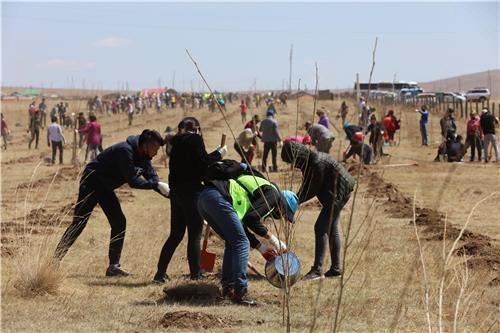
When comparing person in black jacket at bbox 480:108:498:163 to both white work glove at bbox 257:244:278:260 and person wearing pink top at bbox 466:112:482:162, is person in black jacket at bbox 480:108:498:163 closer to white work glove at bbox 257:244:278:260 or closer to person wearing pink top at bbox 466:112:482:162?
person wearing pink top at bbox 466:112:482:162

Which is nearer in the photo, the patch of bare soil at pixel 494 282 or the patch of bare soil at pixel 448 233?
the patch of bare soil at pixel 494 282

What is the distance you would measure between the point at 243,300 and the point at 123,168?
2.23 meters

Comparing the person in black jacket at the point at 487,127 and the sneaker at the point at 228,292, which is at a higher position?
the person in black jacket at the point at 487,127

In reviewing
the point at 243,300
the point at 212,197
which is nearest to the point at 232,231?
the point at 212,197

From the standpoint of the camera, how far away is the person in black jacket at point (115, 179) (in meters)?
9.13

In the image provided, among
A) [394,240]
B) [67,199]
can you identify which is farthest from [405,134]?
[394,240]

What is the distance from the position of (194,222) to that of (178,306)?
122cm

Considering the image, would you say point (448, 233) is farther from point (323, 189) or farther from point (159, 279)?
point (159, 279)

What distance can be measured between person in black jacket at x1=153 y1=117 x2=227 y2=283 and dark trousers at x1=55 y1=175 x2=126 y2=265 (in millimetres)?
764

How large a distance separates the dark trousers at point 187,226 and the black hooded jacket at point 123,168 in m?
0.55

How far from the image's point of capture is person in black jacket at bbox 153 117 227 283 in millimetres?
8438

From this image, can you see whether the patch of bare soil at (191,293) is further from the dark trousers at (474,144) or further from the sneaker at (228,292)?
the dark trousers at (474,144)

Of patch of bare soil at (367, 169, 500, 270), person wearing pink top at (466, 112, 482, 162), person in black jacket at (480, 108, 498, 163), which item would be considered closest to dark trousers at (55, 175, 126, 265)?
patch of bare soil at (367, 169, 500, 270)

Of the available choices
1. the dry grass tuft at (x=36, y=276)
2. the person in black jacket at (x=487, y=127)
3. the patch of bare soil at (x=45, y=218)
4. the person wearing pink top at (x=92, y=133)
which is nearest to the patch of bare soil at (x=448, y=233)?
the dry grass tuft at (x=36, y=276)
